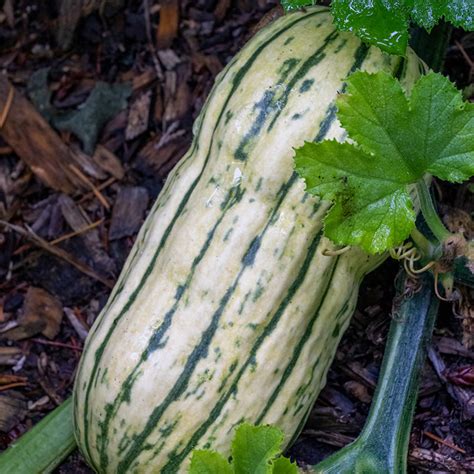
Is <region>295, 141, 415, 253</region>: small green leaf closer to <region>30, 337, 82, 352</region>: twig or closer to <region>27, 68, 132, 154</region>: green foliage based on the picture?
<region>30, 337, 82, 352</region>: twig

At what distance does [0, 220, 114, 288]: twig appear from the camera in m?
2.45

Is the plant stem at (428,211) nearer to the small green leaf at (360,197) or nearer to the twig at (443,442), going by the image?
the small green leaf at (360,197)

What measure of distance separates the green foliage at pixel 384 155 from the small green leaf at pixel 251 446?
1.25ft

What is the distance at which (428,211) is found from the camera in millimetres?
1806

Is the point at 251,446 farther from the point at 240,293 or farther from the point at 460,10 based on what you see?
the point at 460,10

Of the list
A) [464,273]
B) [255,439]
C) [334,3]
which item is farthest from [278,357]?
[334,3]

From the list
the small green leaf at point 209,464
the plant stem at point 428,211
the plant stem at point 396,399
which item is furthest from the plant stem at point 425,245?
the small green leaf at point 209,464

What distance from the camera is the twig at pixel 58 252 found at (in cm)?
245

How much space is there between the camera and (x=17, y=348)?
2379mm

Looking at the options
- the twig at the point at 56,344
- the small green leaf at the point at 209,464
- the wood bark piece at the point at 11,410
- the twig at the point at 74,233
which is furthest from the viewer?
the twig at the point at 74,233

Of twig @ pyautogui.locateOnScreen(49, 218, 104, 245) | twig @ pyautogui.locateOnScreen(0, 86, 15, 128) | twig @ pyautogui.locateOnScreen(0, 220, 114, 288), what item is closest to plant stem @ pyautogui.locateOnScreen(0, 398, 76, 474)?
twig @ pyautogui.locateOnScreen(0, 220, 114, 288)

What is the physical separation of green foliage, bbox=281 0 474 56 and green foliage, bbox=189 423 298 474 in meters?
0.80

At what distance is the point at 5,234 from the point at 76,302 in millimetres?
290

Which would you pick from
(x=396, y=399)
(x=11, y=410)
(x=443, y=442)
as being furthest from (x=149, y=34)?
(x=443, y=442)
